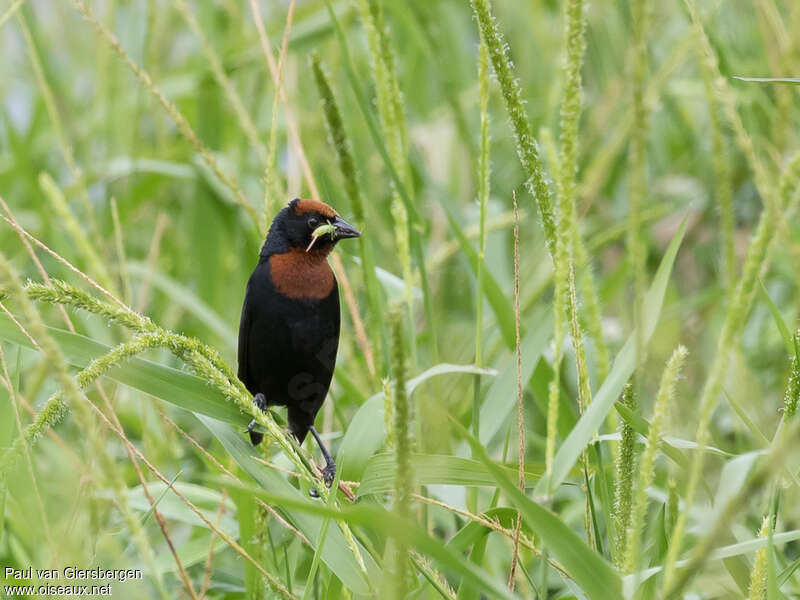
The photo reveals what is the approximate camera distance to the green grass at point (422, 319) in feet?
3.65

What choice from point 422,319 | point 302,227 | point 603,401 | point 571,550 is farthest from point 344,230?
point 422,319

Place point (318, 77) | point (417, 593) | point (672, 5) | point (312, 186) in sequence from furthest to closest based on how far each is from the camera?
point (672, 5) < point (312, 186) < point (318, 77) < point (417, 593)

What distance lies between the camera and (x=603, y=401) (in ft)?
4.30

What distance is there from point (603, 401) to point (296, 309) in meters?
1.05

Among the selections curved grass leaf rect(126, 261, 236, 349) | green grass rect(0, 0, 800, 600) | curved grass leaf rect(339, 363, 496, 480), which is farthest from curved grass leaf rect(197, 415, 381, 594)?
curved grass leaf rect(126, 261, 236, 349)

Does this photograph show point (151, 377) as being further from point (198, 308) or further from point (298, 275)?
point (198, 308)

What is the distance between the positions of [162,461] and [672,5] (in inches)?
117

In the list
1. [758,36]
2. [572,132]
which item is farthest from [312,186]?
[758,36]

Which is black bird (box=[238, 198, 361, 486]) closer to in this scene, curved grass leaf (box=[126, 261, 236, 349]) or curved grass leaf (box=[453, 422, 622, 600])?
curved grass leaf (box=[126, 261, 236, 349])

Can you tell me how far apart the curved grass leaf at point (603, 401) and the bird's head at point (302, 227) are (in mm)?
846

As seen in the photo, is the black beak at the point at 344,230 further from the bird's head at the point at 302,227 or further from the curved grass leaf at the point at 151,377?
the curved grass leaf at the point at 151,377

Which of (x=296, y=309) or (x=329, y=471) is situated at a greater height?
(x=296, y=309)

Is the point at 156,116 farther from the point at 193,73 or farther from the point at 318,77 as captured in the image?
the point at 318,77

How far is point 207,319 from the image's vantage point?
3025 mm
